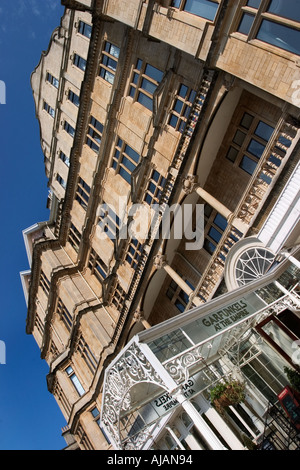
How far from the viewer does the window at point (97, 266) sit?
85.8 feet

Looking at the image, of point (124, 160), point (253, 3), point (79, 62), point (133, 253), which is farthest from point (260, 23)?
point (79, 62)

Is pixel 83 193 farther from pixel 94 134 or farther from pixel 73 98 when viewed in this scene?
pixel 73 98

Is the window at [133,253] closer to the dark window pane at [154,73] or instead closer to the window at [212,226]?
the window at [212,226]

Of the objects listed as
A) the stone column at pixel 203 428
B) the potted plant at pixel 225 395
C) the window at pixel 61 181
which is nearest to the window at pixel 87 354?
the window at pixel 61 181

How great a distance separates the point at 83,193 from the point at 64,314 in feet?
34.2

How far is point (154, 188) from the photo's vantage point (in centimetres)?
1981

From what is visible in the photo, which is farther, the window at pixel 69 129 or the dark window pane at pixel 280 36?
the window at pixel 69 129

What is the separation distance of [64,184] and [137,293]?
13.7 metres

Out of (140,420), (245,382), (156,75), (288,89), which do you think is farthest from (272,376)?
(156,75)

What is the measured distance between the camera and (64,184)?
29.8 metres

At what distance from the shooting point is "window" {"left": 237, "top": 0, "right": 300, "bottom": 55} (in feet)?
37.6

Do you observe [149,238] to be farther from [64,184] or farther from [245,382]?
[64,184]

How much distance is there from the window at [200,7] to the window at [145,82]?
133 inches

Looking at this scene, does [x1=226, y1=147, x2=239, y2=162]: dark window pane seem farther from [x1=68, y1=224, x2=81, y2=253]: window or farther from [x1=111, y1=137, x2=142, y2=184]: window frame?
[x1=68, y1=224, x2=81, y2=253]: window
